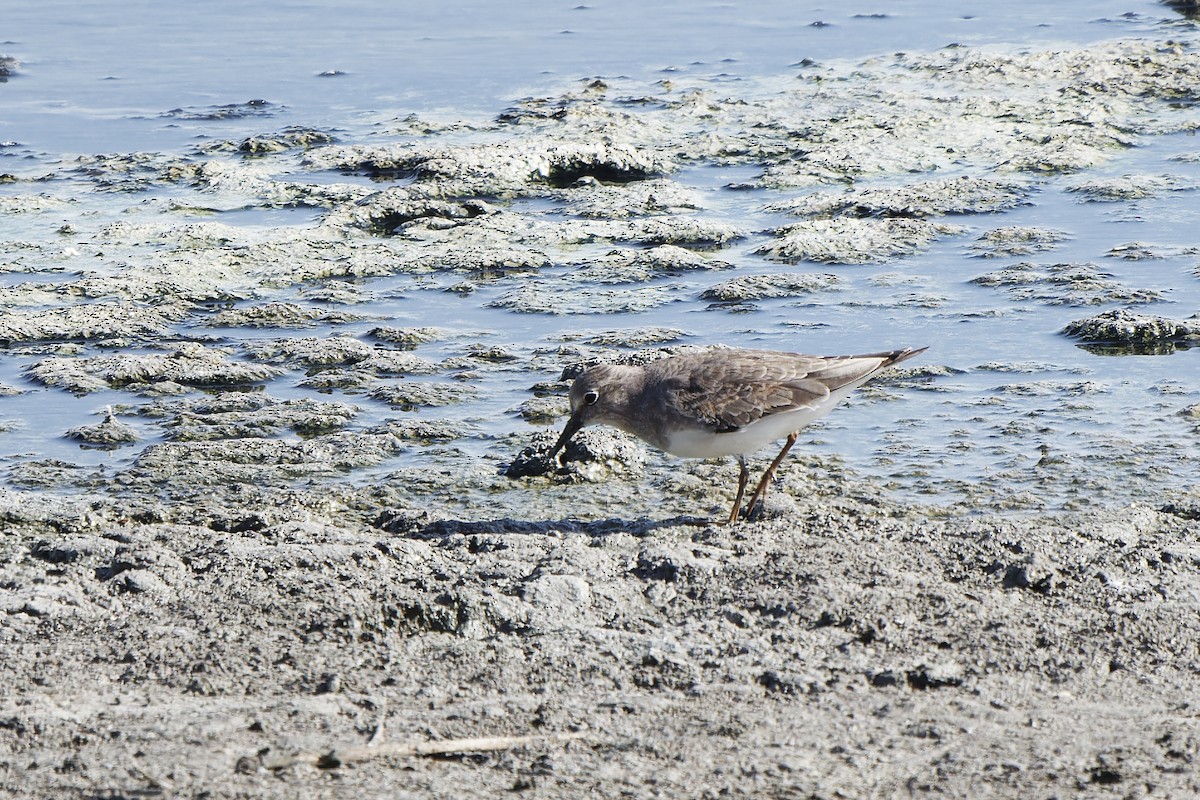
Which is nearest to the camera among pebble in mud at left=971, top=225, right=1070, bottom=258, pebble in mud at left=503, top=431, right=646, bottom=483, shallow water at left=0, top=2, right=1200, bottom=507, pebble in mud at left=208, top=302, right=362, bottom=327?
pebble in mud at left=503, top=431, right=646, bottom=483

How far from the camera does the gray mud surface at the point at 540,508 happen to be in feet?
13.4

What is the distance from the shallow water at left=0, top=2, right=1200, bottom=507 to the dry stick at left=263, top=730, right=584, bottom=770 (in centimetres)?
292

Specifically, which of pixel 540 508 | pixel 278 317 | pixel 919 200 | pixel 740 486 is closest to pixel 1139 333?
pixel 919 200

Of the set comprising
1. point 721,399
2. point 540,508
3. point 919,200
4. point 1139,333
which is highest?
point 919,200

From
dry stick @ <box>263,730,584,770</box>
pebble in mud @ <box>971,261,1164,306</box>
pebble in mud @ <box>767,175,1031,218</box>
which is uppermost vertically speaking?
pebble in mud @ <box>767,175,1031,218</box>

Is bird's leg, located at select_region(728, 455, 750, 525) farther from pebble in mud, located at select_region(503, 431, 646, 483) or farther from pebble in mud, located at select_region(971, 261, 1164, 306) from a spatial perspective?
pebble in mud, located at select_region(971, 261, 1164, 306)

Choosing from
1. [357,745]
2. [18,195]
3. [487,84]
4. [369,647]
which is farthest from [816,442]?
[487,84]

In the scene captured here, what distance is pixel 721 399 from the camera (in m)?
6.23

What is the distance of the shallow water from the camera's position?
7168 mm

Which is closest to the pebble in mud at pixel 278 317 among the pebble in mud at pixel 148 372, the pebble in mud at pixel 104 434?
the pebble in mud at pixel 148 372

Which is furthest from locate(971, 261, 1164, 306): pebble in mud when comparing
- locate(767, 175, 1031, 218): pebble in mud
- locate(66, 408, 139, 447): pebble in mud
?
locate(66, 408, 139, 447): pebble in mud

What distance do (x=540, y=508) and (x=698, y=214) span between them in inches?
185

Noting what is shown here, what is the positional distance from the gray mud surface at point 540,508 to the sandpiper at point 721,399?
0.31m

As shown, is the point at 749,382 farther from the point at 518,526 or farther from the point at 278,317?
the point at 278,317
